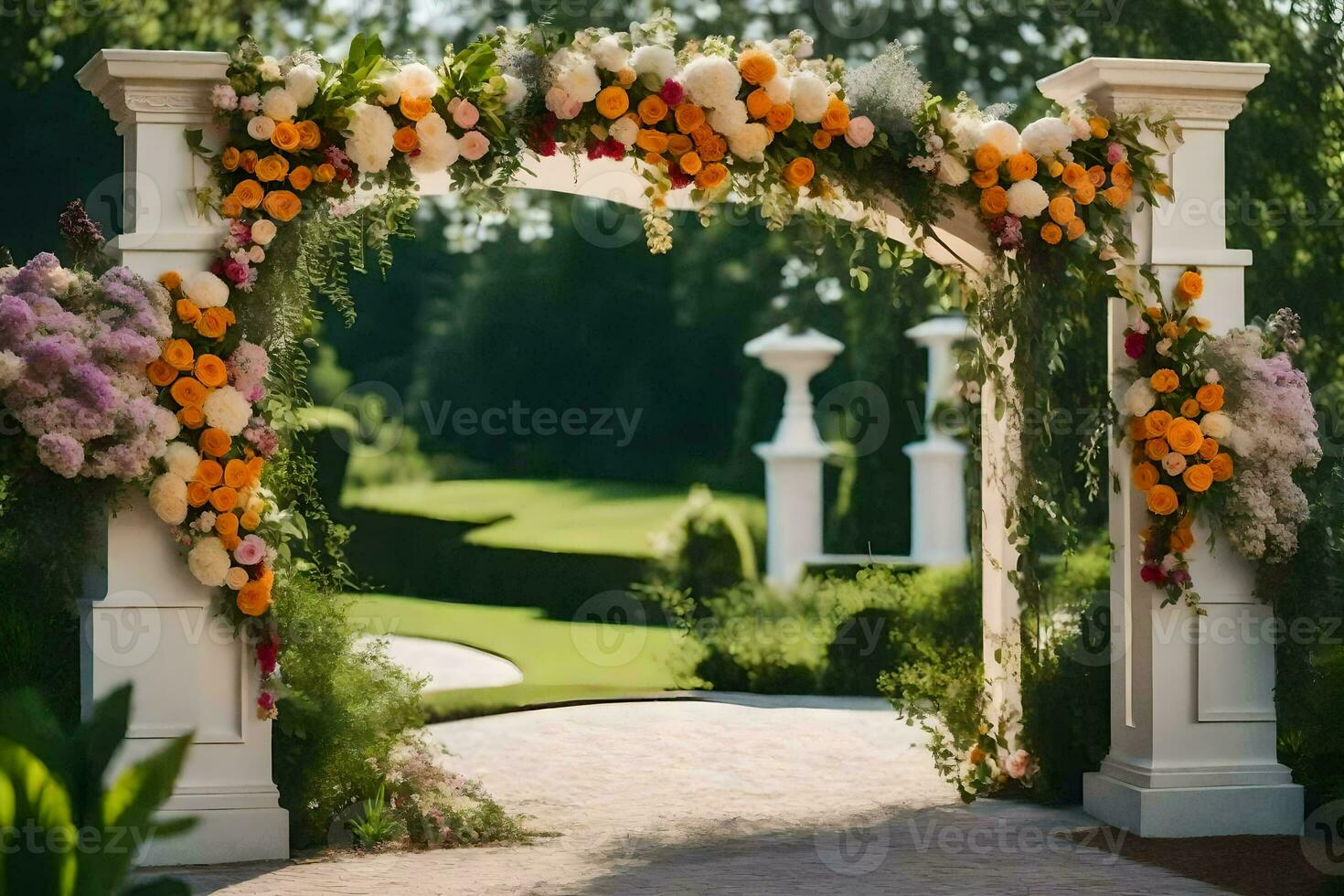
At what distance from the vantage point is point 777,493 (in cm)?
1405

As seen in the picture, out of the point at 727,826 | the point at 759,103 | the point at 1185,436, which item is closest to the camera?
the point at 759,103

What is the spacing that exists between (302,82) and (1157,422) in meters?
3.66

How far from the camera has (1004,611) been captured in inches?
293

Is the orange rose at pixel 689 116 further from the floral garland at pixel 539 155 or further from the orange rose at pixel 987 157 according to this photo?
the orange rose at pixel 987 157

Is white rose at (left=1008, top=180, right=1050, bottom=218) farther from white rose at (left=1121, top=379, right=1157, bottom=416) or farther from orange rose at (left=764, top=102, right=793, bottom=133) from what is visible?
orange rose at (left=764, top=102, right=793, bottom=133)

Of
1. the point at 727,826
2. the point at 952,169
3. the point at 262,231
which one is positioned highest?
the point at 952,169

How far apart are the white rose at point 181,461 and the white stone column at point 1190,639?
379cm

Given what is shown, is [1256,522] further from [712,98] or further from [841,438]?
[841,438]

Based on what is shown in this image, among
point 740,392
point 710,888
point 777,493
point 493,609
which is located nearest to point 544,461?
point 740,392

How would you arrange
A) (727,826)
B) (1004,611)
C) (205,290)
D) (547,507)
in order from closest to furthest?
(205,290), (727,826), (1004,611), (547,507)

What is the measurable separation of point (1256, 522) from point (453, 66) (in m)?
3.69

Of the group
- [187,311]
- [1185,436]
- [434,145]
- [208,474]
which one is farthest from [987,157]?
[208,474]

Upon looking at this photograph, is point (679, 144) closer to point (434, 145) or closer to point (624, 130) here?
point (624, 130)

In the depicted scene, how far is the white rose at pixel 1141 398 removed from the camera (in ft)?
21.0
